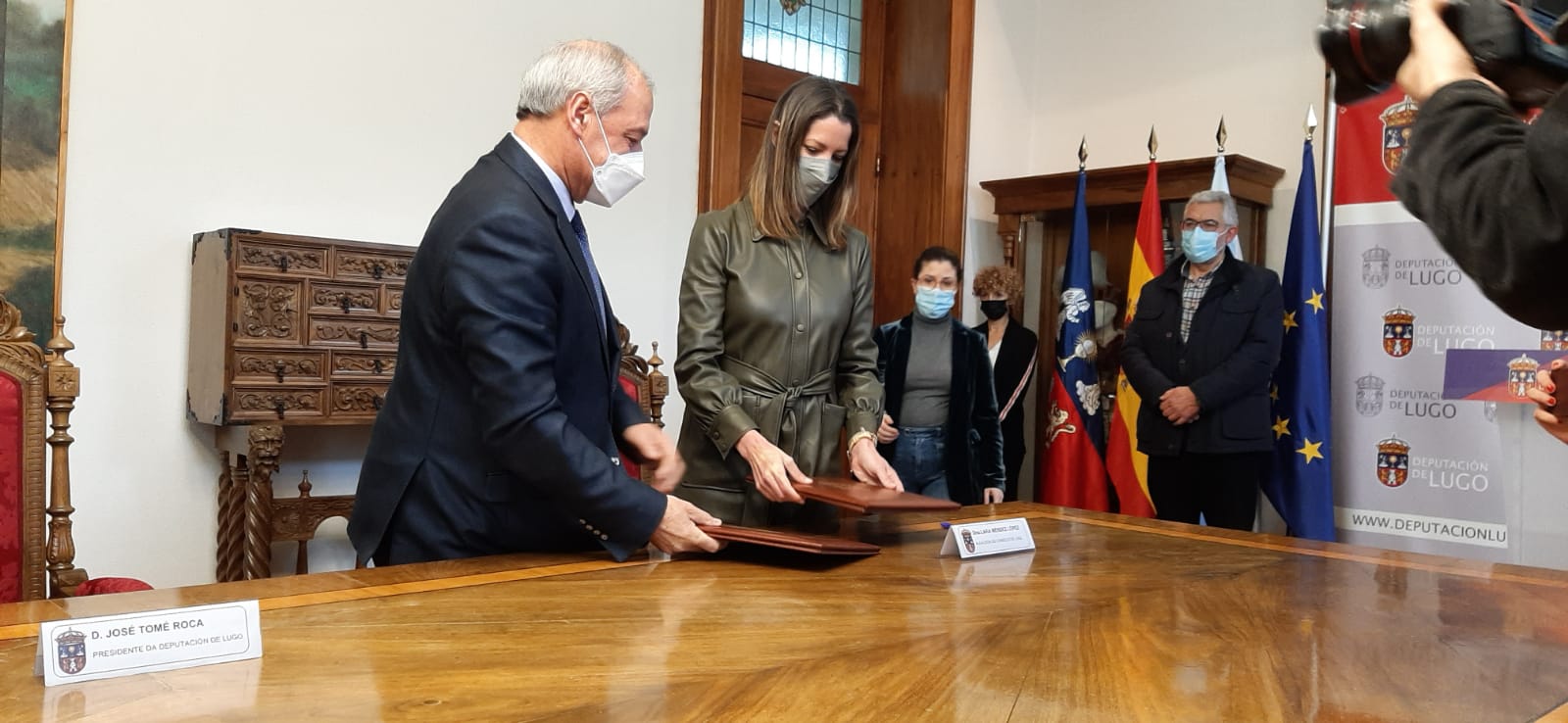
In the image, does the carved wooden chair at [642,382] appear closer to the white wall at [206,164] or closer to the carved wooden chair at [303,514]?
the carved wooden chair at [303,514]

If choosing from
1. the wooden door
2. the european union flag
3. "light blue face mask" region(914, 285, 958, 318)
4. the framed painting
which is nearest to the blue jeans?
"light blue face mask" region(914, 285, 958, 318)

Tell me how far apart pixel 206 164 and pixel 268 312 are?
60cm

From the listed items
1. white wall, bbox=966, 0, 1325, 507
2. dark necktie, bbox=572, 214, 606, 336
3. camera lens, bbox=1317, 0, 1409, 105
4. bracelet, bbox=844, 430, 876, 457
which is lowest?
bracelet, bbox=844, 430, 876, 457

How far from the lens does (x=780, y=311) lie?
2205 millimetres

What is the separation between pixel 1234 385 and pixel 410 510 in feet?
10.1

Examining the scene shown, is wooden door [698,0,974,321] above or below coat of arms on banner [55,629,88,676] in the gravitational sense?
above

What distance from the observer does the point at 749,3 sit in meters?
5.06

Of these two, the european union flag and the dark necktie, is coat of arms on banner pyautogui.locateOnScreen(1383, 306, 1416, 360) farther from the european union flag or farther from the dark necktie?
the dark necktie

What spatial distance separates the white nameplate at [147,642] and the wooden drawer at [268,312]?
2.38 metres

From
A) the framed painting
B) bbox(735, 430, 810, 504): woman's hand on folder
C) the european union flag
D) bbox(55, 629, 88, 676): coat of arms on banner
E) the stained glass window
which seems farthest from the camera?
the stained glass window

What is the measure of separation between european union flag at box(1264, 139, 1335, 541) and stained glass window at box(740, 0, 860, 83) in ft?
7.09

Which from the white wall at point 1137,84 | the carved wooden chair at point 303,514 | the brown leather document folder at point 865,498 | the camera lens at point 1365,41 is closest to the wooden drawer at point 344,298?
the carved wooden chair at point 303,514

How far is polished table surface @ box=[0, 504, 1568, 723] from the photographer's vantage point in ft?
3.12

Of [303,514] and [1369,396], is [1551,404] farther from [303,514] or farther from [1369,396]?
[303,514]
